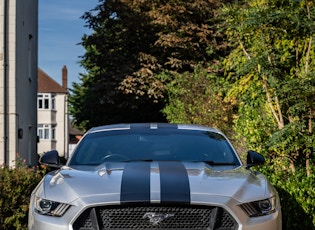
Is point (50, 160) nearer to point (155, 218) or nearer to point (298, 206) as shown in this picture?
point (155, 218)

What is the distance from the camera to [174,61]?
25.0 meters

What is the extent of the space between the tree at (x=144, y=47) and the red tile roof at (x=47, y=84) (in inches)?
1451

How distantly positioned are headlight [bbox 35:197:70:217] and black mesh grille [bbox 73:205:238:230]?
0.55 feet

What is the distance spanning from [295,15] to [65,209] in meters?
Answer: 5.47

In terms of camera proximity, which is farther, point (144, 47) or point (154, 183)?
point (144, 47)

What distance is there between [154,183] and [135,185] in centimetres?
15

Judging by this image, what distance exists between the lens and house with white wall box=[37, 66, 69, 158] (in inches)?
2499

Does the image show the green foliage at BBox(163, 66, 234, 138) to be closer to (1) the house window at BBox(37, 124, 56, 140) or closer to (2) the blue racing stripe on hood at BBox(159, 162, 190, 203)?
(2) the blue racing stripe on hood at BBox(159, 162, 190, 203)

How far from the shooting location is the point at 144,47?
89.2 ft

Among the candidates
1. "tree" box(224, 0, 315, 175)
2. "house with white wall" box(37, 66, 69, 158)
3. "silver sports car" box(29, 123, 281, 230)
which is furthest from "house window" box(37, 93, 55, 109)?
"silver sports car" box(29, 123, 281, 230)

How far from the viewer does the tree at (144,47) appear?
993 inches

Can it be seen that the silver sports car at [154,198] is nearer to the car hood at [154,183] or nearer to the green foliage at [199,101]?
the car hood at [154,183]

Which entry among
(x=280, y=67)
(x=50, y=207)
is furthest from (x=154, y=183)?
(x=280, y=67)

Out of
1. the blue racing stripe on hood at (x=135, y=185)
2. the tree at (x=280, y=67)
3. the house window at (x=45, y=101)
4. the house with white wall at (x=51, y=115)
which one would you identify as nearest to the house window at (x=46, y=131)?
the house with white wall at (x=51, y=115)
